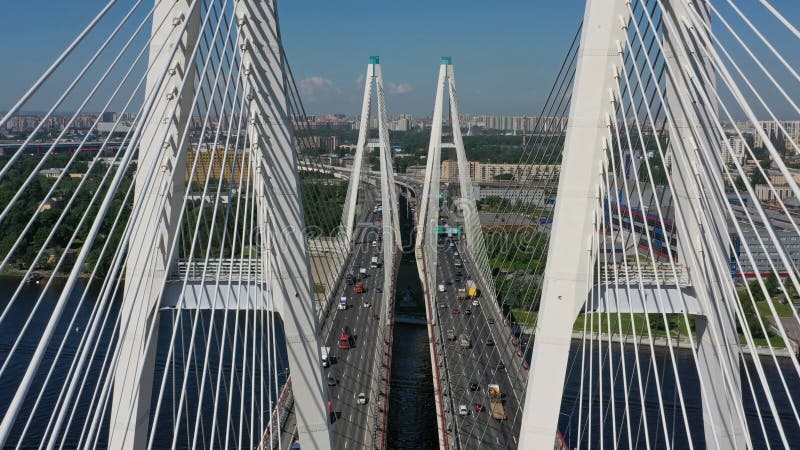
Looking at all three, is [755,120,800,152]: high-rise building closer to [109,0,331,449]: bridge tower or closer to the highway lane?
[109,0,331,449]: bridge tower

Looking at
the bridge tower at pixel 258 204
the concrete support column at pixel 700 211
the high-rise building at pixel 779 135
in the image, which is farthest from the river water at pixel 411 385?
the concrete support column at pixel 700 211

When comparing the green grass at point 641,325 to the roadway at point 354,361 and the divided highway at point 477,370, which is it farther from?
the roadway at point 354,361

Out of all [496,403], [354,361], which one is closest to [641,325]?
[496,403]

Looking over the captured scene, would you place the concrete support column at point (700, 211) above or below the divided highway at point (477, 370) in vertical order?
above

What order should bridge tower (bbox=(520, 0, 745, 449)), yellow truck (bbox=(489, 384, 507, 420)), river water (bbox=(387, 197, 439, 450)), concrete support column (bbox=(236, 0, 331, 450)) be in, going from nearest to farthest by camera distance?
bridge tower (bbox=(520, 0, 745, 449))
concrete support column (bbox=(236, 0, 331, 450))
yellow truck (bbox=(489, 384, 507, 420))
river water (bbox=(387, 197, 439, 450))

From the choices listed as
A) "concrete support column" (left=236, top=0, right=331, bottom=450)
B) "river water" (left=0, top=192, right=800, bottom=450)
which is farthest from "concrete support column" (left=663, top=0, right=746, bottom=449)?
"river water" (left=0, top=192, right=800, bottom=450)

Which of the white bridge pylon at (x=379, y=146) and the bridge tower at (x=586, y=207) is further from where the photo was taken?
the white bridge pylon at (x=379, y=146)

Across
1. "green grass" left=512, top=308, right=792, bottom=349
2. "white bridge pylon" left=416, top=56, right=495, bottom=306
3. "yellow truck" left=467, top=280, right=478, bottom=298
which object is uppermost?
"white bridge pylon" left=416, top=56, right=495, bottom=306
